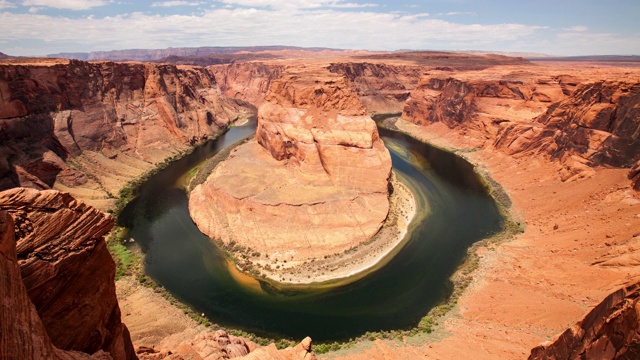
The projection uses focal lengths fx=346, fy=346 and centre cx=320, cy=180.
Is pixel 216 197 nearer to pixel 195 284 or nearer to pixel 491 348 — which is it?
pixel 195 284

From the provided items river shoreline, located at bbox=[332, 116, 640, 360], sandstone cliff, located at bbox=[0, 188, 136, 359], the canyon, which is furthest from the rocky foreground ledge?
sandstone cliff, located at bbox=[0, 188, 136, 359]

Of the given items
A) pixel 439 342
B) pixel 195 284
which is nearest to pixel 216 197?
pixel 195 284

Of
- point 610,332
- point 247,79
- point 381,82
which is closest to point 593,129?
point 610,332

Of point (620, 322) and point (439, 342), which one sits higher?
point (620, 322)

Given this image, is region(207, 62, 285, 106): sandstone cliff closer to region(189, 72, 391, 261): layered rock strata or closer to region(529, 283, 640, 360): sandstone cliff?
region(189, 72, 391, 261): layered rock strata

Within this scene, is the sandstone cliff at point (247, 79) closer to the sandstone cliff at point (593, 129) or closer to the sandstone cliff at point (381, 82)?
the sandstone cliff at point (381, 82)
